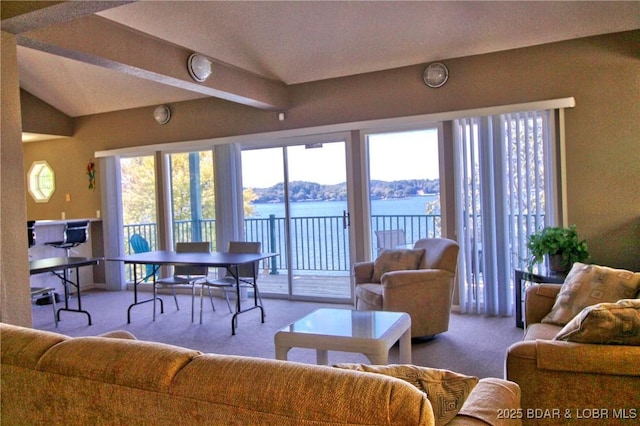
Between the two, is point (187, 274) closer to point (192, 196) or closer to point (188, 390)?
point (192, 196)

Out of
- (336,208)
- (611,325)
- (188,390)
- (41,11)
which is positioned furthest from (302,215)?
(188,390)

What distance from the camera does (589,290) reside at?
8.46 feet

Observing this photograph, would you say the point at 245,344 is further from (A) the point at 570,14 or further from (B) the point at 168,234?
(A) the point at 570,14

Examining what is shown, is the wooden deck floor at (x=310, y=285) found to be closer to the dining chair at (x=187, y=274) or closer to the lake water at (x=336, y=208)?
the lake water at (x=336, y=208)

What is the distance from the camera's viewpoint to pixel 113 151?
21.9ft

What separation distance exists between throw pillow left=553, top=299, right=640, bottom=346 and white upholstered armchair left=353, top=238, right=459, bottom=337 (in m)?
1.95

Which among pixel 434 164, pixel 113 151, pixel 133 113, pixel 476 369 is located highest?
pixel 133 113

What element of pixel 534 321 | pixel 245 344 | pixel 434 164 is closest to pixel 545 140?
pixel 434 164

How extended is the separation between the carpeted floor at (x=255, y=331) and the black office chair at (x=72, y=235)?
0.77 m

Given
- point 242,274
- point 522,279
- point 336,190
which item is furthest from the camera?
point 336,190

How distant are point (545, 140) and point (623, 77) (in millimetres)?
786

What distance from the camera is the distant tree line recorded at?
5.09m

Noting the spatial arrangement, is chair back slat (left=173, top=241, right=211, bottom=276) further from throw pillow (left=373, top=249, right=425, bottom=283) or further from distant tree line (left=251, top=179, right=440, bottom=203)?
throw pillow (left=373, top=249, right=425, bottom=283)

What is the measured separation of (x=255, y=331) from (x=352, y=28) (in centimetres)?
291
